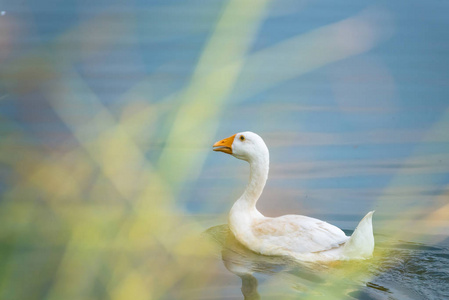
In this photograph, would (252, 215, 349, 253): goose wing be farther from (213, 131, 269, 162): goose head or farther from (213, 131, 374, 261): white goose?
(213, 131, 269, 162): goose head

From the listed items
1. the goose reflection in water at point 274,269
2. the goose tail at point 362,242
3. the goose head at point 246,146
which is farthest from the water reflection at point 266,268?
the goose head at point 246,146

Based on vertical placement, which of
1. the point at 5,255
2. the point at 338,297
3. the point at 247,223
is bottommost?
the point at 5,255

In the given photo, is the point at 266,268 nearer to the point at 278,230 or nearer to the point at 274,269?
the point at 274,269

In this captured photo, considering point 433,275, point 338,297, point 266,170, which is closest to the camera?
point 338,297

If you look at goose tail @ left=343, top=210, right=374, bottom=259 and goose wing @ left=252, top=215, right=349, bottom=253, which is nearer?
goose tail @ left=343, top=210, right=374, bottom=259

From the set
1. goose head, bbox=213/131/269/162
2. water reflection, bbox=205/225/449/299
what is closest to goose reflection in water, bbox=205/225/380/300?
water reflection, bbox=205/225/449/299

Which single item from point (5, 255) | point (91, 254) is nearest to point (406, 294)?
point (91, 254)

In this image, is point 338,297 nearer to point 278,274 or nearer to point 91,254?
point 278,274

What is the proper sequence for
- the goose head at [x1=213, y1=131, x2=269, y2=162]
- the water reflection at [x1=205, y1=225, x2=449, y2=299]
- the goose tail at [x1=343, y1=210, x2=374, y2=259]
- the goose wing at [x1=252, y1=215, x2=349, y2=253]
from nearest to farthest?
the water reflection at [x1=205, y1=225, x2=449, y2=299] → the goose tail at [x1=343, y1=210, x2=374, y2=259] → the goose wing at [x1=252, y1=215, x2=349, y2=253] → the goose head at [x1=213, y1=131, x2=269, y2=162]

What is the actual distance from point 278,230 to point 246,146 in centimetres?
59

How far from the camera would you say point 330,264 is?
3.89 metres

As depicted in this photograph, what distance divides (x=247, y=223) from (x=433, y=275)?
1.12m

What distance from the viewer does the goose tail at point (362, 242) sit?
3768 mm

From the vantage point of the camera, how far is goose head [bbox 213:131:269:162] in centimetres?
430
